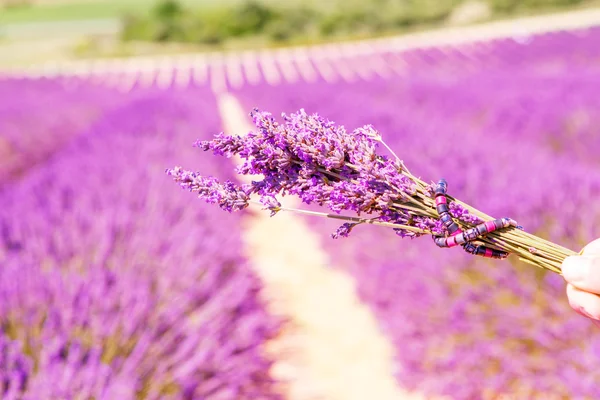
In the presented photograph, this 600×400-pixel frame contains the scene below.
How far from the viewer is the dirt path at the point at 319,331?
281cm

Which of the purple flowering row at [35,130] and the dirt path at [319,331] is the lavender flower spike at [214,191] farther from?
the purple flowering row at [35,130]

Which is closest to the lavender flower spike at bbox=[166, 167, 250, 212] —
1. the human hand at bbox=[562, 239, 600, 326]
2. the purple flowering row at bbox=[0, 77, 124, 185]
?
the human hand at bbox=[562, 239, 600, 326]

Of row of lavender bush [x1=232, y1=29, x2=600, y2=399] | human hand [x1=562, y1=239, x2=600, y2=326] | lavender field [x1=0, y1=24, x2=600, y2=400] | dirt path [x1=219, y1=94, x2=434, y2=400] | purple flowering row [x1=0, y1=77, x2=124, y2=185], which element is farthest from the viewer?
purple flowering row [x1=0, y1=77, x2=124, y2=185]

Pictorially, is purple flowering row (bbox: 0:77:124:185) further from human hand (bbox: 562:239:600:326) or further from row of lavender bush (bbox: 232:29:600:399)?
human hand (bbox: 562:239:600:326)

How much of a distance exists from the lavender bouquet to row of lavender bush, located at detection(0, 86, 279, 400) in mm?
1022

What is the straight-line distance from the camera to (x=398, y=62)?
55.1 feet

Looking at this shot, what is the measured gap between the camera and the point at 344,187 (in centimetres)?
75

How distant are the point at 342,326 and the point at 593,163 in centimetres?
250

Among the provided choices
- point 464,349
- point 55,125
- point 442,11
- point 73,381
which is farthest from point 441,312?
point 442,11

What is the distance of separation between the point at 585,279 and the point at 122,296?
1615mm

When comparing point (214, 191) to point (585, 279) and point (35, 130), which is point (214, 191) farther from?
point (35, 130)

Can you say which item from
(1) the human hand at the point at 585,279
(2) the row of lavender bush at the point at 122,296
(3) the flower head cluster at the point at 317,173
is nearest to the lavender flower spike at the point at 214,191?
(3) the flower head cluster at the point at 317,173

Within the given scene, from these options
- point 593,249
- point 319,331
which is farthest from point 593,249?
point 319,331

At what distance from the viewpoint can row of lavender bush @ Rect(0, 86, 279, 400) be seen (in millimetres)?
1611
